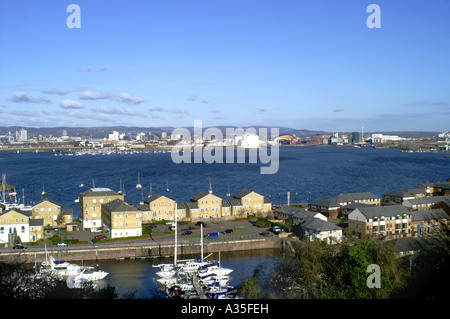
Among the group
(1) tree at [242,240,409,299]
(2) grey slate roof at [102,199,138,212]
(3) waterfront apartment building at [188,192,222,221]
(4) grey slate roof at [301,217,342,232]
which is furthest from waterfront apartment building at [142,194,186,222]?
(1) tree at [242,240,409,299]

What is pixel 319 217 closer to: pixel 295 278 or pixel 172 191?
pixel 295 278

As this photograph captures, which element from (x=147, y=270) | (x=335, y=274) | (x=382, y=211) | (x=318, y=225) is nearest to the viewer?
(x=335, y=274)

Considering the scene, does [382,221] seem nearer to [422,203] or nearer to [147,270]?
[422,203]

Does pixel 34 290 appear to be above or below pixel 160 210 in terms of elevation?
above

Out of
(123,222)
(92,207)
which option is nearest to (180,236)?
(123,222)

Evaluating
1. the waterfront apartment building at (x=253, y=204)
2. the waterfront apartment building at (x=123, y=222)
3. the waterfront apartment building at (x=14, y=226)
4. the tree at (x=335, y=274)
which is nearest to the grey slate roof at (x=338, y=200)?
the waterfront apartment building at (x=253, y=204)

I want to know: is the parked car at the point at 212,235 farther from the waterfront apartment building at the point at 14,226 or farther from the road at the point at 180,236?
the waterfront apartment building at the point at 14,226
